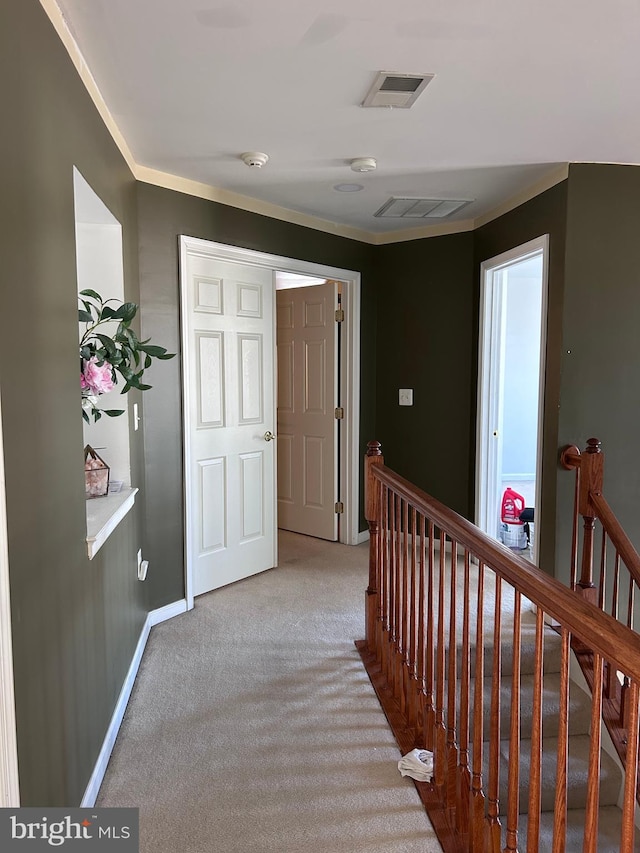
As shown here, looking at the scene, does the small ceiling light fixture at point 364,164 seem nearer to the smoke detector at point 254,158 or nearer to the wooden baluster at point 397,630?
the smoke detector at point 254,158

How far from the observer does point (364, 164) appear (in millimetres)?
2898

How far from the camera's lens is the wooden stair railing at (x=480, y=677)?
1078 mm

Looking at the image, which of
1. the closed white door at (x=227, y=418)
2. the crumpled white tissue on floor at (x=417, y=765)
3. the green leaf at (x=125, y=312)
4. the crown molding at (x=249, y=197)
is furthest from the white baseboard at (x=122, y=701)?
the crown molding at (x=249, y=197)

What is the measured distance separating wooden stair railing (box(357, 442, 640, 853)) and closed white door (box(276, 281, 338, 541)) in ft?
5.29

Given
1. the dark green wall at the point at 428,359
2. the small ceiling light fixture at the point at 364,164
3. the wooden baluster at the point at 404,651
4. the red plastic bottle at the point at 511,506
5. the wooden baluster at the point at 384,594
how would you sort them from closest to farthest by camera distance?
the wooden baluster at the point at 404,651
the wooden baluster at the point at 384,594
the small ceiling light fixture at the point at 364,164
the dark green wall at the point at 428,359
the red plastic bottle at the point at 511,506

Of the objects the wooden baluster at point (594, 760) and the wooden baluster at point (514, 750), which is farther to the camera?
the wooden baluster at point (514, 750)

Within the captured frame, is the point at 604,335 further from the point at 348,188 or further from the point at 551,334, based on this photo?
the point at 348,188

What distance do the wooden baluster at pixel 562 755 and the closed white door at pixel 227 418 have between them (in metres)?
2.50

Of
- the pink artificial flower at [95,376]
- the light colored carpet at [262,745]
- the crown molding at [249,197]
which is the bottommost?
the light colored carpet at [262,745]

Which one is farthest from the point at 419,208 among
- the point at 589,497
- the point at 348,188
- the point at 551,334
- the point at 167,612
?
the point at 167,612

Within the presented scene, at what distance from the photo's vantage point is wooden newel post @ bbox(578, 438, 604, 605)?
2.74 meters

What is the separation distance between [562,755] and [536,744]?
7cm

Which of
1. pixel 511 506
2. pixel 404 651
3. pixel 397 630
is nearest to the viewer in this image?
pixel 404 651

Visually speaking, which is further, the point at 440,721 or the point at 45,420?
the point at 440,721
